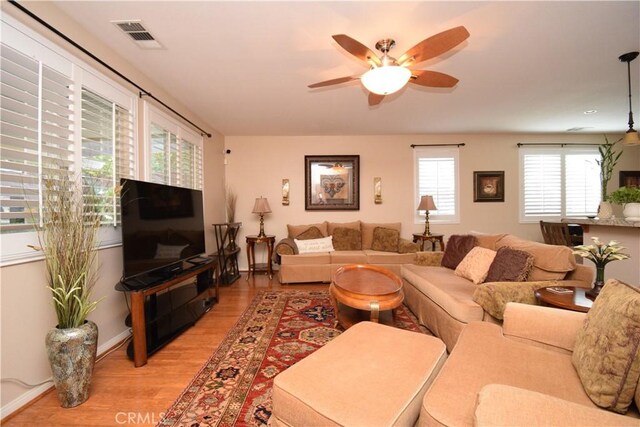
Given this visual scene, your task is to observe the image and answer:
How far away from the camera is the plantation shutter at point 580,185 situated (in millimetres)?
5020

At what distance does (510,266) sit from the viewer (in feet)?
7.39

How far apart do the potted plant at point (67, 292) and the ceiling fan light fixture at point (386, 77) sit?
7.12 ft

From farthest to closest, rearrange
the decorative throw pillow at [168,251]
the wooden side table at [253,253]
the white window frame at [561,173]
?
the white window frame at [561,173] < the wooden side table at [253,253] < the decorative throw pillow at [168,251]

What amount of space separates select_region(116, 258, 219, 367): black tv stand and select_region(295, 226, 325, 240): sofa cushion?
5.45ft

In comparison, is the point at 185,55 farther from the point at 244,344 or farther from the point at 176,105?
the point at 244,344

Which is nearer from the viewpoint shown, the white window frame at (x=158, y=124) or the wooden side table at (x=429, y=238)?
the white window frame at (x=158, y=124)

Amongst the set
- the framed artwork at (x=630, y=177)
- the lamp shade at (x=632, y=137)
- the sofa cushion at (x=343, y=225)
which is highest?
the lamp shade at (x=632, y=137)

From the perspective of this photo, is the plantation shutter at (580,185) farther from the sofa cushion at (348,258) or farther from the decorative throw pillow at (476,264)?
the sofa cushion at (348,258)

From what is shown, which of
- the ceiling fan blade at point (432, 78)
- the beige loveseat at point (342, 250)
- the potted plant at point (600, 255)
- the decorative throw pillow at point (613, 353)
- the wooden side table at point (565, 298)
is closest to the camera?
the decorative throw pillow at point (613, 353)

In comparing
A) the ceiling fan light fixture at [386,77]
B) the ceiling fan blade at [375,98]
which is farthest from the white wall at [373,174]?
the ceiling fan light fixture at [386,77]

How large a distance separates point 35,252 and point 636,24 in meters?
4.54

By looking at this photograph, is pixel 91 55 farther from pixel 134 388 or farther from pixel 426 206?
pixel 426 206

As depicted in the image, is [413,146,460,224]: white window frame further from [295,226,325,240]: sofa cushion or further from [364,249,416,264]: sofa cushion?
[295,226,325,240]: sofa cushion

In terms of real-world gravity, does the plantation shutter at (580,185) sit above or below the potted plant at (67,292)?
above
